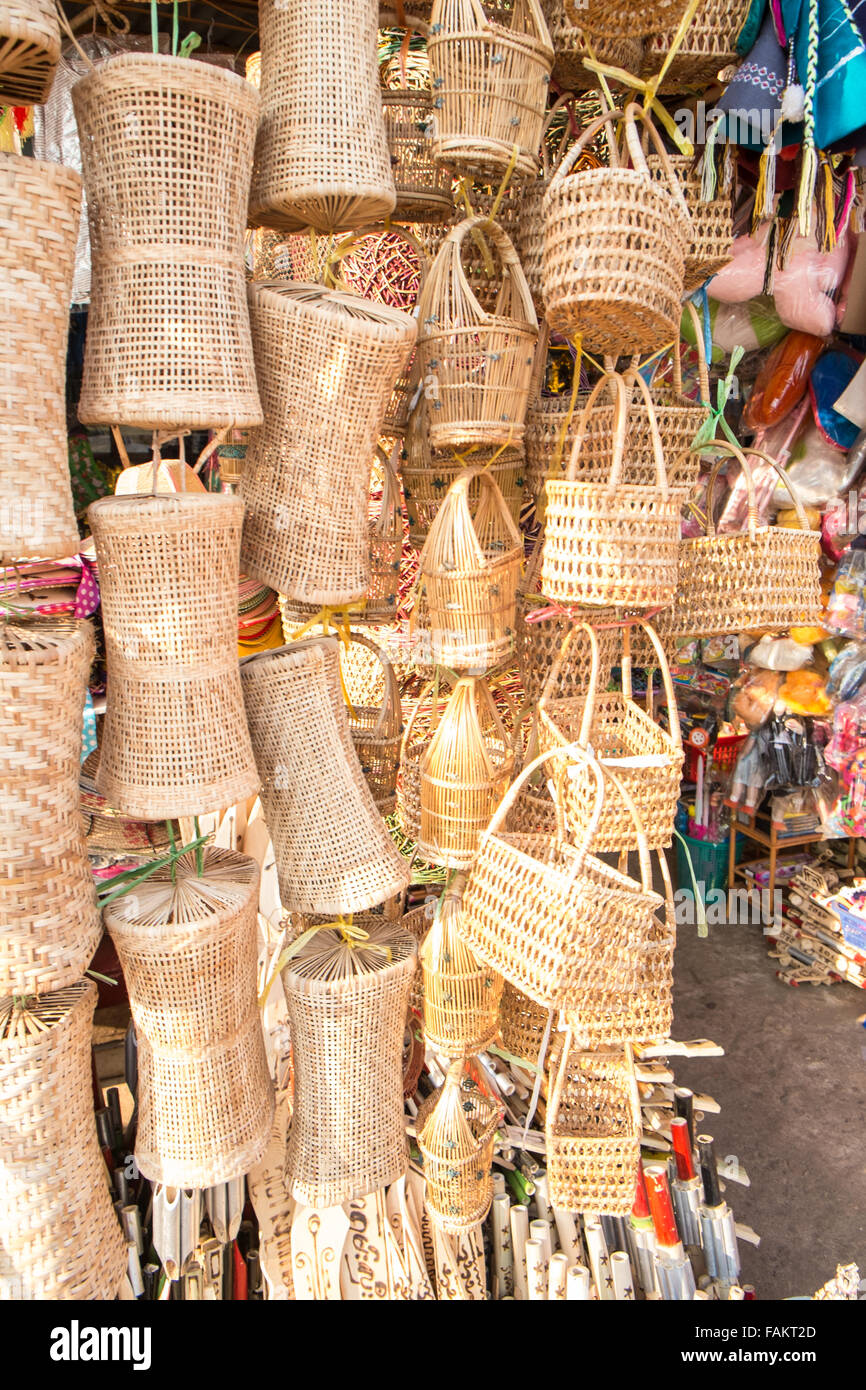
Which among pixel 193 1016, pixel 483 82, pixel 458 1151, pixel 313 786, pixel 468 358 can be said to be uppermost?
pixel 483 82

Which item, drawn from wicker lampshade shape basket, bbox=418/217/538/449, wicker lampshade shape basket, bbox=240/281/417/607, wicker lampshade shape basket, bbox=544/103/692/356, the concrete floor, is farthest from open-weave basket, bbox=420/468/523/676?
the concrete floor

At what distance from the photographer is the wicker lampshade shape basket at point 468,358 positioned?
1562 millimetres

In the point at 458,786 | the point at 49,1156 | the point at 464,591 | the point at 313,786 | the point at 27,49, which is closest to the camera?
the point at 27,49

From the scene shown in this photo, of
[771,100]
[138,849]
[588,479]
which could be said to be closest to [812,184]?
[771,100]

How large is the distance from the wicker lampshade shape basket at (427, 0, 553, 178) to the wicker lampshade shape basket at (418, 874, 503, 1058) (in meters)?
1.35

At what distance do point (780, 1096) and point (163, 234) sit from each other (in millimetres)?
3753

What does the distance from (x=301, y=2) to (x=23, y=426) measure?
0.79m

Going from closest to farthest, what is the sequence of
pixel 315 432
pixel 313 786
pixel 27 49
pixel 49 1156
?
pixel 27 49
pixel 49 1156
pixel 315 432
pixel 313 786

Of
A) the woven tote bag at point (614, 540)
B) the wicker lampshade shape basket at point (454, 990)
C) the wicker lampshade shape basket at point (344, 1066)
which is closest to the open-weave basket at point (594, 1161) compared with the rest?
the wicker lampshade shape basket at point (454, 990)

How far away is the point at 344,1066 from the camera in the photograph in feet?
5.16

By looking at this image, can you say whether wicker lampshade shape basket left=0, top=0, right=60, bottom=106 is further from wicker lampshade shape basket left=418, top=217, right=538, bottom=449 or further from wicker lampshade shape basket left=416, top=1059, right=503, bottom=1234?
wicker lampshade shape basket left=416, top=1059, right=503, bottom=1234

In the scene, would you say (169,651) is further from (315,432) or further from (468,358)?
(468,358)

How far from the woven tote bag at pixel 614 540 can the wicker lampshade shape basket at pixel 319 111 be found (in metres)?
0.54

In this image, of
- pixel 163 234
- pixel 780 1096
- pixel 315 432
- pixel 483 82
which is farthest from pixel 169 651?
pixel 780 1096
